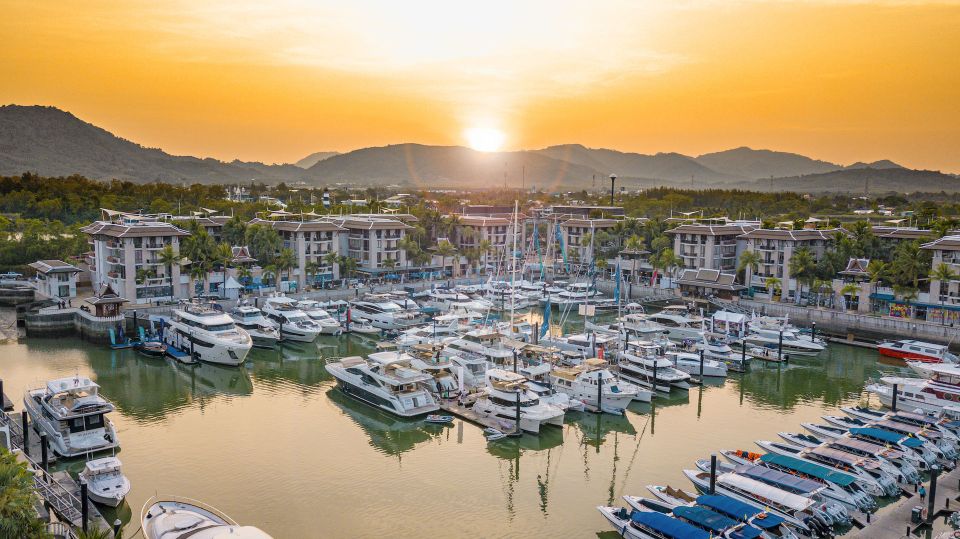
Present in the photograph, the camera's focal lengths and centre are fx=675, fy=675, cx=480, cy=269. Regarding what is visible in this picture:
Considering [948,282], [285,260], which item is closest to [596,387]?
[948,282]

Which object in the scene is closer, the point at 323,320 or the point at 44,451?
the point at 44,451

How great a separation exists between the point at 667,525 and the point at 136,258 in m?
50.0

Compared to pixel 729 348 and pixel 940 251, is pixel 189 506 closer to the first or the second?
pixel 729 348

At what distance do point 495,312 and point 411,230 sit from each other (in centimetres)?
2161

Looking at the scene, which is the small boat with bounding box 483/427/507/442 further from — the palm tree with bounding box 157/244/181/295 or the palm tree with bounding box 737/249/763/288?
the palm tree with bounding box 737/249/763/288

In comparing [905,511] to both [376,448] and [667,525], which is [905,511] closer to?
[667,525]

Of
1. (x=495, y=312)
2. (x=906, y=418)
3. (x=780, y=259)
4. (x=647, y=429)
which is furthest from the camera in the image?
(x=780, y=259)

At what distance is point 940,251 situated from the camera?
53969 millimetres

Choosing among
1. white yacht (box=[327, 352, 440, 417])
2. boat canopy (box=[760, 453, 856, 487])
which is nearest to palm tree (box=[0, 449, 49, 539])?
white yacht (box=[327, 352, 440, 417])

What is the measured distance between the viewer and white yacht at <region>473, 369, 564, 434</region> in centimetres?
3161

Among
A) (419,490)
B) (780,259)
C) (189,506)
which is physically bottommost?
(419,490)

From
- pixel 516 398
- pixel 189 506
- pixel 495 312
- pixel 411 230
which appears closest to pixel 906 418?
pixel 516 398

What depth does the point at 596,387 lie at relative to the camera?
35.0 metres

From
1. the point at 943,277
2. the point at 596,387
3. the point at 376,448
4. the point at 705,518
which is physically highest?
the point at 943,277
